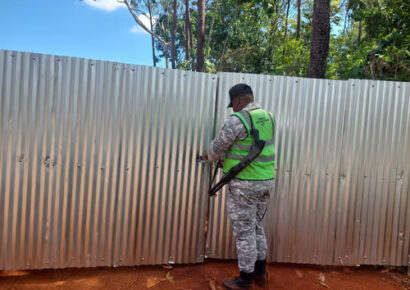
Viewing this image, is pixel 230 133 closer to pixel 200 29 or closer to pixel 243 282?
pixel 243 282

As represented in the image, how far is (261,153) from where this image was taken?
2.51 m

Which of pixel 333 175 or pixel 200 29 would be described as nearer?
pixel 333 175

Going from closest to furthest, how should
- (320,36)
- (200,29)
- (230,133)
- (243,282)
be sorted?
1. (230,133)
2. (243,282)
3. (320,36)
4. (200,29)

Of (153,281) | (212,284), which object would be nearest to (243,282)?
(212,284)

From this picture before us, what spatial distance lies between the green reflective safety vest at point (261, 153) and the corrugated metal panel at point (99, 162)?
0.53m

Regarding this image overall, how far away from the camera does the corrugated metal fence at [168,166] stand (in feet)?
8.69

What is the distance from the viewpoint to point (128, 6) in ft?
68.0

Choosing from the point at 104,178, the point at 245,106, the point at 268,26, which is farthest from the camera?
the point at 268,26

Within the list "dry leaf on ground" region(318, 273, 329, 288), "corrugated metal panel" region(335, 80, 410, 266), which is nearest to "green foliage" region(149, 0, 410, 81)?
"corrugated metal panel" region(335, 80, 410, 266)

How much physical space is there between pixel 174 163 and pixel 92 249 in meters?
1.20

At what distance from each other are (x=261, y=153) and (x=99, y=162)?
5.22ft

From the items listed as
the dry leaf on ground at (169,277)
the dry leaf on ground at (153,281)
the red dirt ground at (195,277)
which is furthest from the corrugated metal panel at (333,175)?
the dry leaf on ground at (153,281)

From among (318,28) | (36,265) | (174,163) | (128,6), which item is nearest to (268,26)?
(318,28)

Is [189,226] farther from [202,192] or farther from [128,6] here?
[128,6]
